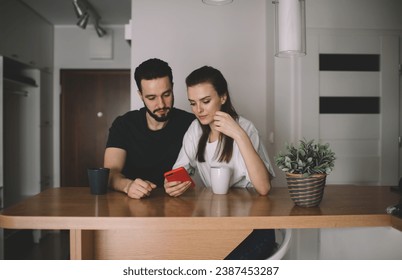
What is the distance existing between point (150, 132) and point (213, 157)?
0.38 m

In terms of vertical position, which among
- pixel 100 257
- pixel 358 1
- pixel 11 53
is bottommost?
pixel 100 257

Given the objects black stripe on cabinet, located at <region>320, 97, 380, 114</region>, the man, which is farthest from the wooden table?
black stripe on cabinet, located at <region>320, 97, 380, 114</region>

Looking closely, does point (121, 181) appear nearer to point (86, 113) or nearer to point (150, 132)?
point (150, 132)

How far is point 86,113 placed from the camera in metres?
3.82

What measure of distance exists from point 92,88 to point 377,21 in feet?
8.89

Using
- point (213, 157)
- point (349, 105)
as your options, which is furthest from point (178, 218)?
point (349, 105)

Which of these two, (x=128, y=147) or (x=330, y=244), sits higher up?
(x=128, y=147)

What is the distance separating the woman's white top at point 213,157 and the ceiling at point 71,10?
206 centimetres

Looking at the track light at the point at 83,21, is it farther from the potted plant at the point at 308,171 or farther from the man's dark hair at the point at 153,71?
the potted plant at the point at 308,171

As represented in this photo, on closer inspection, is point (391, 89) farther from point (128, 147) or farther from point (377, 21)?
point (128, 147)

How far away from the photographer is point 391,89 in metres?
2.37

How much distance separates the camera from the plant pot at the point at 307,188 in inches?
38.0

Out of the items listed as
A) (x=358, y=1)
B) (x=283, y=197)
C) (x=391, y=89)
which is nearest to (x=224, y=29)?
(x=358, y=1)

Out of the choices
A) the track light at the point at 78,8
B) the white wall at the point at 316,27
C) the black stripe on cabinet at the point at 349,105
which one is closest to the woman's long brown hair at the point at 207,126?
the white wall at the point at 316,27
